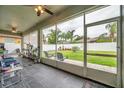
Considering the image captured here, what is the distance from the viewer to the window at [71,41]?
11.6 feet

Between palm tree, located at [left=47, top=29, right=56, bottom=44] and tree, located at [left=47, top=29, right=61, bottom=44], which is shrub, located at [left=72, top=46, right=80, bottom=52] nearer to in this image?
tree, located at [left=47, top=29, right=61, bottom=44]

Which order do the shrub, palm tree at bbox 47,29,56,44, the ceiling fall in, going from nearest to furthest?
1. the shrub
2. the ceiling
3. palm tree at bbox 47,29,56,44

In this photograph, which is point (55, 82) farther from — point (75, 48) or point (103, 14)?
point (103, 14)

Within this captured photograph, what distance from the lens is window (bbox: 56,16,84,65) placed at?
3545 millimetres

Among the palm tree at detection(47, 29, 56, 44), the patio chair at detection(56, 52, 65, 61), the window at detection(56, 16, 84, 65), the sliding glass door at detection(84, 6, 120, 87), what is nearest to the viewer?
the sliding glass door at detection(84, 6, 120, 87)

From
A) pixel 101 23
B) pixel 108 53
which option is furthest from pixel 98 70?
pixel 101 23

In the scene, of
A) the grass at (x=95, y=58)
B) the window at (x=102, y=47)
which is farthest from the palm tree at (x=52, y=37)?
the window at (x=102, y=47)

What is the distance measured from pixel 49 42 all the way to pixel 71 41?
1.79 metres

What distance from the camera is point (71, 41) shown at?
398 centimetres

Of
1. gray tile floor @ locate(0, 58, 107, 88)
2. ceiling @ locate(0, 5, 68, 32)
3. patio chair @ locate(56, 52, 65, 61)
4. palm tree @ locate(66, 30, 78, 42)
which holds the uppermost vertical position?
ceiling @ locate(0, 5, 68, 32)

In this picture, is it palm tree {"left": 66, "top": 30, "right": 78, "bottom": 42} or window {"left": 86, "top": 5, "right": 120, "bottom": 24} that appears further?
palm tree {"left": 66, "top": 30, "right": 78, "bottom": 42}

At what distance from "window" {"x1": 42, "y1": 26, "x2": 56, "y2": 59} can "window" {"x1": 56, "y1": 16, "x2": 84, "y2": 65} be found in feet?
1.41

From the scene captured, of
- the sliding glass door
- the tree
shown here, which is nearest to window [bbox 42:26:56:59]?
the tree

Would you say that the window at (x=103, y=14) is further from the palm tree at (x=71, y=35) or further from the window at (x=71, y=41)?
the palm tree at (x=71, y=35)
